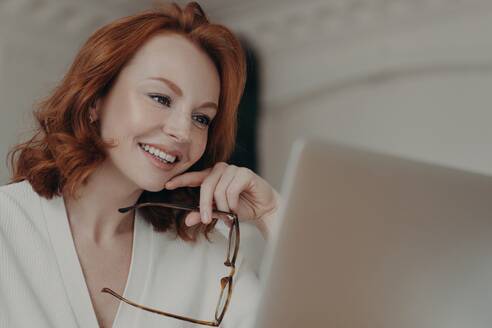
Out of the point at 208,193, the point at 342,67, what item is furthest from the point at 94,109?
the point at 342,67

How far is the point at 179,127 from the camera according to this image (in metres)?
1.03

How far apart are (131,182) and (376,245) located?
64 cm

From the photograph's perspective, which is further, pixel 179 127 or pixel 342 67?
pixel 342 67

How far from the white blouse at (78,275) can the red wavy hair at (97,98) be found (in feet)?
0.12

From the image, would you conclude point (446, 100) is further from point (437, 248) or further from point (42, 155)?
point (437, 248)

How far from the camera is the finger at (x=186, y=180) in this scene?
1.09 meters

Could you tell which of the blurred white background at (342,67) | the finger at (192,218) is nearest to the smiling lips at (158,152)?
the finger at (192,218)

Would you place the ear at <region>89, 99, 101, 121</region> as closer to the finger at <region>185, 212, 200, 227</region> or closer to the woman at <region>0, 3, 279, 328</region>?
the woman at <region>0, 3, 279, 328</region>

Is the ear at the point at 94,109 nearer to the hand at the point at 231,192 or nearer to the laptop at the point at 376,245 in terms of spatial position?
the hand at the point at 231,192

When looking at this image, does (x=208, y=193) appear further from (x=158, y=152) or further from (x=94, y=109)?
(x=94, y=109)

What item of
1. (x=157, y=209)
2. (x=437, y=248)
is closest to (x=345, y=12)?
(x=157, y=209)

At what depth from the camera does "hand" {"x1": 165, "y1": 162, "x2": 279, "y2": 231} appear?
105 centimetres

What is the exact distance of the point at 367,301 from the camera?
55 cm

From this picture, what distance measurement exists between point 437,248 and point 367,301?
86 millimetres
